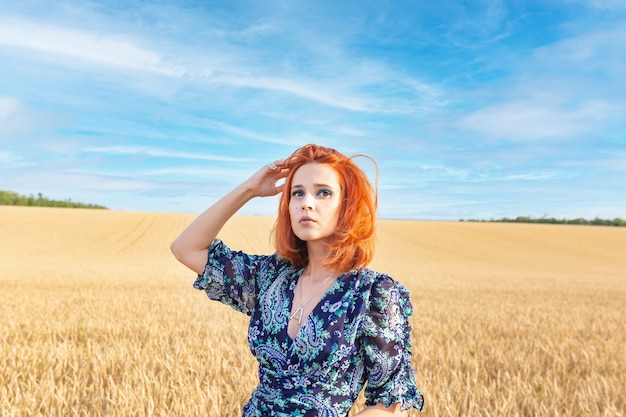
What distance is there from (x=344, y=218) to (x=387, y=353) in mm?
605

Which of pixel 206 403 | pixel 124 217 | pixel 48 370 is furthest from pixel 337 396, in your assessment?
pixel 124 217

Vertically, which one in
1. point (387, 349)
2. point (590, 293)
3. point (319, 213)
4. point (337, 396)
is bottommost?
point (590, 293)

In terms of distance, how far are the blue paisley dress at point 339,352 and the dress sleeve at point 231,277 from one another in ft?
0.67

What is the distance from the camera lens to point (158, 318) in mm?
8453

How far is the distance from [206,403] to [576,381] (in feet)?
11.8

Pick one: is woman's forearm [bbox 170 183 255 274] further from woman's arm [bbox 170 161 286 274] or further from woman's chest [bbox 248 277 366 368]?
woman's chest [bbox 248 277 366 368]

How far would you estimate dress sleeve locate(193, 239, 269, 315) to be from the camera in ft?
8.59

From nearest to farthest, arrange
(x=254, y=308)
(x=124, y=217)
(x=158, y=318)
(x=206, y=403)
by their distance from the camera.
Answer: (x=254, y=308), (x=206, y=403), (x=158, y=318), (x=124, y=217)

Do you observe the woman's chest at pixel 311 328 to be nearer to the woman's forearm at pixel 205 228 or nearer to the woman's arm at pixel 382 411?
the woman's arm at pixel 382 411

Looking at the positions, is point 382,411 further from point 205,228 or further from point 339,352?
point 205,228

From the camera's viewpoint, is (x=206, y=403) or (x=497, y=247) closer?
(x=206, y=403)

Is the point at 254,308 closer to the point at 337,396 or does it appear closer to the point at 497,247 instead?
the point at 337,396

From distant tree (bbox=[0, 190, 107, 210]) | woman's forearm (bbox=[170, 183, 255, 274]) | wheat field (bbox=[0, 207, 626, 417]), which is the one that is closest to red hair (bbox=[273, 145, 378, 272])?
woman's forearm (bbox=[170, 183, 255, 274])

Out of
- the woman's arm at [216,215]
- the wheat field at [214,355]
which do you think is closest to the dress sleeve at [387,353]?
the woman's arm at [216,215]
